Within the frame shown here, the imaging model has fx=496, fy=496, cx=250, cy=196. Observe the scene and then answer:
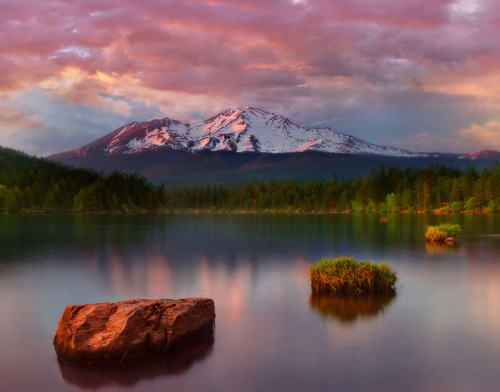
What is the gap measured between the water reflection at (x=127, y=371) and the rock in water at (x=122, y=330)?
28cm

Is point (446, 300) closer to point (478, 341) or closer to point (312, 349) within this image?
point (478, 341)

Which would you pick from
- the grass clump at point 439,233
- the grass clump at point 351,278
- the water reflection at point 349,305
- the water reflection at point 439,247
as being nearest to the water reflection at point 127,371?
the water reflection at point 349,305

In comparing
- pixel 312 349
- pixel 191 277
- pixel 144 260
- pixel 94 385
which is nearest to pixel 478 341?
pixel 312 349

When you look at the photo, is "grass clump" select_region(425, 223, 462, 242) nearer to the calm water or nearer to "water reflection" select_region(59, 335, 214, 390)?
the calm water

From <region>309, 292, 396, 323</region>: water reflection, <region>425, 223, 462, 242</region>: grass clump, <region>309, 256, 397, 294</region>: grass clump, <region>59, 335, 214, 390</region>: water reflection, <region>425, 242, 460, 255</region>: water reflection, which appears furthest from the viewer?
<region>425, 223, 462, 242</region>: grass clump

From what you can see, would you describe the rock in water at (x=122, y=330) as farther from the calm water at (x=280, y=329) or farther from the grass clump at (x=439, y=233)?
the grass clump at (x=439, y=233)

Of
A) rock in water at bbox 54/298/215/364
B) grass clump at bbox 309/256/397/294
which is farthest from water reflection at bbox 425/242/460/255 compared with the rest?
rock in water at bbox 54/298/215/364

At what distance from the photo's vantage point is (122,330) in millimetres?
13844

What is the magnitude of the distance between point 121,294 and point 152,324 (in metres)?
11.6

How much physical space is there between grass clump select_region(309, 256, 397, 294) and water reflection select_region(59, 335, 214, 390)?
10.4 meters

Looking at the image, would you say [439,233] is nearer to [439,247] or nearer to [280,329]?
[439,247]

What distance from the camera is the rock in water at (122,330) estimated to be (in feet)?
45.0

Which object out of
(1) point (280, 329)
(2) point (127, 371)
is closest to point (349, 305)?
(1) point (280, 329)

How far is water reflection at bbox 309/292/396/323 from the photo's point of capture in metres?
19.5
